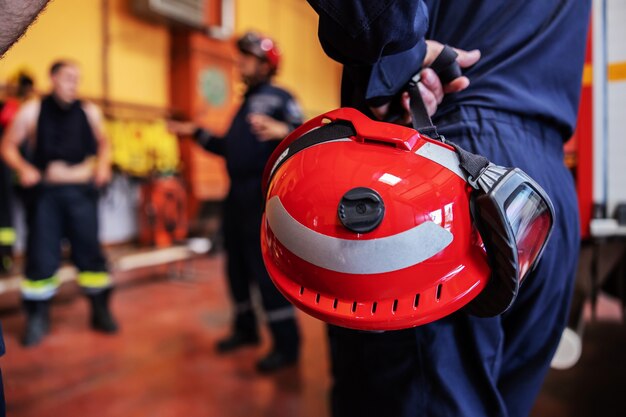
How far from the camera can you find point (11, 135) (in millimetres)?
3242

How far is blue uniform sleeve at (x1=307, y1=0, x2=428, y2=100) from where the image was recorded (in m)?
0.72

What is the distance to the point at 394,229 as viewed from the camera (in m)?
0.67

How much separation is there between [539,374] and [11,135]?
136 inches

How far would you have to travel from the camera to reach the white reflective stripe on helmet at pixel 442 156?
0.69 meters

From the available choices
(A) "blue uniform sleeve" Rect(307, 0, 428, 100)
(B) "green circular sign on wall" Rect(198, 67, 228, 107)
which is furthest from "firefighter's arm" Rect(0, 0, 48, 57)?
(B) "green circular sign on wall" Rect(198, 67, 228, 107)

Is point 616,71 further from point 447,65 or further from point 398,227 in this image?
point 398,227

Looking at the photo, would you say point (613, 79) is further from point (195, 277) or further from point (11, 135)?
point (195, 277)

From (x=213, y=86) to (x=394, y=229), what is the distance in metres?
6.04

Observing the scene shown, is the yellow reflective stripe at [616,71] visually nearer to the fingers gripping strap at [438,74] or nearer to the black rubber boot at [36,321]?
the fingers gripping strap at [438,74]

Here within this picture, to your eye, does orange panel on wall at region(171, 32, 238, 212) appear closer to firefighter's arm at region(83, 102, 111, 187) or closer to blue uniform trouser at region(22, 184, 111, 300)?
firefighter's arm at region(83, 102, 111, 187)

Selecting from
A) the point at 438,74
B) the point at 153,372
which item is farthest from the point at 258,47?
the point at 438,74

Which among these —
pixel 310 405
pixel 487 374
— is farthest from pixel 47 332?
pixel 487 374

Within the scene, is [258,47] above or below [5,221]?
above

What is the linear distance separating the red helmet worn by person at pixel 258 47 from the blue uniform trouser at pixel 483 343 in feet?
6.86
